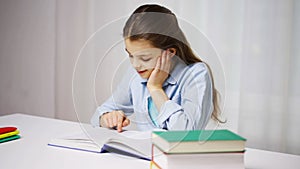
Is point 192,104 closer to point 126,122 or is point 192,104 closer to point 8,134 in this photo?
point 126,122

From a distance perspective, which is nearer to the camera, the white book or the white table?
the white book

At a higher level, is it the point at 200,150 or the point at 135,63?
the point at 135,63

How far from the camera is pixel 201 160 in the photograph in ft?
2.35

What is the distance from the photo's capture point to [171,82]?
A: 857 mm

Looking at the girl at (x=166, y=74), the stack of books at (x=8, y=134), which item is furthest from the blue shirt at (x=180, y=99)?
the stack of books at (x=8, y=134)

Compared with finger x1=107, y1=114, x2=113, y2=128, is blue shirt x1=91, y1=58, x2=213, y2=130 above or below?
above

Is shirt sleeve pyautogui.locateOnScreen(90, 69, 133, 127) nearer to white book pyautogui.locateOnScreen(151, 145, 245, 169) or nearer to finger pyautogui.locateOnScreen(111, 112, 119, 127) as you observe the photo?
finger pyautogui.locateOnScreen(111, 112, 119, 127)

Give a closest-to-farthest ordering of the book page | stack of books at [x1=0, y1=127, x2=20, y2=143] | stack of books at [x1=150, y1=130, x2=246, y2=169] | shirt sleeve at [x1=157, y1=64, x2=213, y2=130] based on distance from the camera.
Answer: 1. stack of books at [x1=150, y1=130, x2=246, y2=169]
2. shirt sleeve at [x1=157, y1=64, x2=213, y2=130]
3. the book page
4. stack of books at [x1=0, y1=127, x2=20, y2=143]

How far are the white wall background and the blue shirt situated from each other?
4 centimetres

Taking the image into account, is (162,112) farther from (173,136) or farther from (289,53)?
(289,53)

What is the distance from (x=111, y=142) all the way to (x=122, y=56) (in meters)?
0.24

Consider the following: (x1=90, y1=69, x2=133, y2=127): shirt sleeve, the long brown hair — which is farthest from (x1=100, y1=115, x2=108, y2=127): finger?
the long brown hair

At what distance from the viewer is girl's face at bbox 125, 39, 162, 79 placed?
85cm

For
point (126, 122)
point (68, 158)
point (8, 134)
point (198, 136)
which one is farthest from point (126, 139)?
point (8, 134)
